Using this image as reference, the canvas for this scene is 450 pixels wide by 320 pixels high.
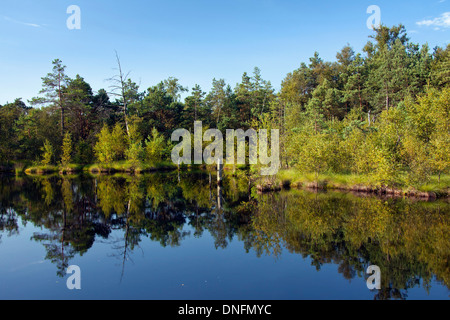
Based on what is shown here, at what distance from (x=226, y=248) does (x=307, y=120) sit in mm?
38471

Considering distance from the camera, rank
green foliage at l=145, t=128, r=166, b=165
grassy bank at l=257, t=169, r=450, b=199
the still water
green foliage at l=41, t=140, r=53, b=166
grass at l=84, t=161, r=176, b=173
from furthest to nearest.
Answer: green foliage at l=145, t=128, r=166, b=165 → green foliage at l=41, t=140, r=53, b=166 → grass at l=84, t=161, r=176, b=173 → grassy bank at l=257, t=169, r=450, b=199 → the still water

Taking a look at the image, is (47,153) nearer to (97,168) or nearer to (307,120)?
(97,168)

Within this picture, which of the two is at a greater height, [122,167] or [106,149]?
[106,149]

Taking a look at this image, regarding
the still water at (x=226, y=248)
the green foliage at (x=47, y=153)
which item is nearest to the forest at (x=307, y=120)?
the green foliage at (x=47, y=153)

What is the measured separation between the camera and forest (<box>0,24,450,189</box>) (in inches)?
934

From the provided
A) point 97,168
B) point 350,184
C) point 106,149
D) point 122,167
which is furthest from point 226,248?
point 97,168

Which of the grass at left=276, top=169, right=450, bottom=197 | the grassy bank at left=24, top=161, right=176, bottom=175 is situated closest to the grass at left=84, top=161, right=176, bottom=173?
the grassy bank at left=24, top=161, right=176, bottom=175

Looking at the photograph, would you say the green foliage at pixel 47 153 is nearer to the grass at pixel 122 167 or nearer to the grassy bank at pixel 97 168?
the grassy bank at pixel 97 168

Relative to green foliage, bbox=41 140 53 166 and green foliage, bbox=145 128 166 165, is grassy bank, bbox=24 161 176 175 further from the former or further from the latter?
green foliage, bbox=145 128 166 165

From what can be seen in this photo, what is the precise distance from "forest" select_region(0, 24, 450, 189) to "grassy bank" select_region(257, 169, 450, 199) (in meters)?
0.29

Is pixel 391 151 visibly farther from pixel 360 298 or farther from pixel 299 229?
pixel 360 298

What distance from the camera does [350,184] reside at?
83.0ft

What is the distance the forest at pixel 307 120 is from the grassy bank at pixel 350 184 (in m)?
0.29

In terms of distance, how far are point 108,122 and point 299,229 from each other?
1896 inches
